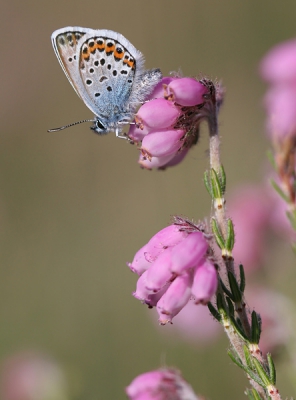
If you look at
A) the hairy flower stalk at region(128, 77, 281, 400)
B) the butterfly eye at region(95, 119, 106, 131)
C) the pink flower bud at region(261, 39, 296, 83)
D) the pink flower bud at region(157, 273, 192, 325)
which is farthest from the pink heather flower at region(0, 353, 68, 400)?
the pink flower bud at region(261, 39, 296, 83)

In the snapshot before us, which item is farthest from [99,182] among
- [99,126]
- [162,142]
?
[162,142]

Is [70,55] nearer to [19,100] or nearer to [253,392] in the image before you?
[253,392]

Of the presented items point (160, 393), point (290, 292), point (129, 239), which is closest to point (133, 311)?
point (129, 239)

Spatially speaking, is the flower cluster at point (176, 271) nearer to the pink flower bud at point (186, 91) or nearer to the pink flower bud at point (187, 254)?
the pink flower bud at point (187, 254)

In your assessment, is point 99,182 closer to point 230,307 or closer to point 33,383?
point 33,383

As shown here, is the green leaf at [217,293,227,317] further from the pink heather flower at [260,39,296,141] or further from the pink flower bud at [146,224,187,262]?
the pink heather flower at [260,39,296,141]
